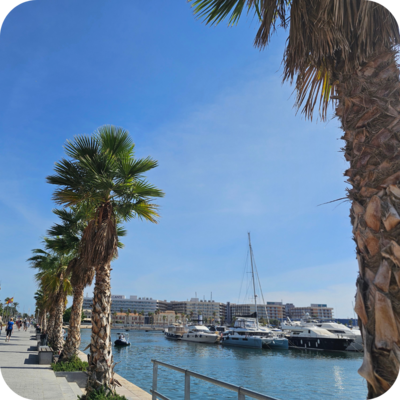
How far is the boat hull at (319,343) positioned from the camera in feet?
132

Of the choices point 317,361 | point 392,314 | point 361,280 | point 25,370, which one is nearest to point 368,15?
point 361,280

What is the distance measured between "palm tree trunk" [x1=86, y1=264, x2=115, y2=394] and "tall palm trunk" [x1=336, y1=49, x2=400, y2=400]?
24.4 feet

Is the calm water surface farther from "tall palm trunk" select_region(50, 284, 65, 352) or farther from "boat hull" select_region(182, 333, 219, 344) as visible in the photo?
"boat hull" select_region(182, 333, 219, 344)

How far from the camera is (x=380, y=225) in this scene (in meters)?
2.39

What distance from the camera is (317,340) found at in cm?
4253

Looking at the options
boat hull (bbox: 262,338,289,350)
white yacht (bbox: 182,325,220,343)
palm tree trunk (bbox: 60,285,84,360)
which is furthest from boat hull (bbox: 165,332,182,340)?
palm tree trunk (bbox: 60,285,84,360)

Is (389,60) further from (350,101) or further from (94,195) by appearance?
(94,195)

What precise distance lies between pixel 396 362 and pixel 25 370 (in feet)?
44.9

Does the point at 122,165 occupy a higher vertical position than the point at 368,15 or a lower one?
higher

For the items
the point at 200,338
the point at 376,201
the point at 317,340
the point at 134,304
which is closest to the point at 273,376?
the point at 317,340

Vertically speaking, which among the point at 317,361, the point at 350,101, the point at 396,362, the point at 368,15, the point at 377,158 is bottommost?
the point at 317,361

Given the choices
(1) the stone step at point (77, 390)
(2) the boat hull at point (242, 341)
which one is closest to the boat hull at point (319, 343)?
(2) the boat hull at point (242, 341)

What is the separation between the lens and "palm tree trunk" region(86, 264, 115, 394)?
798cm

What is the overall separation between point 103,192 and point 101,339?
13.0 ft
